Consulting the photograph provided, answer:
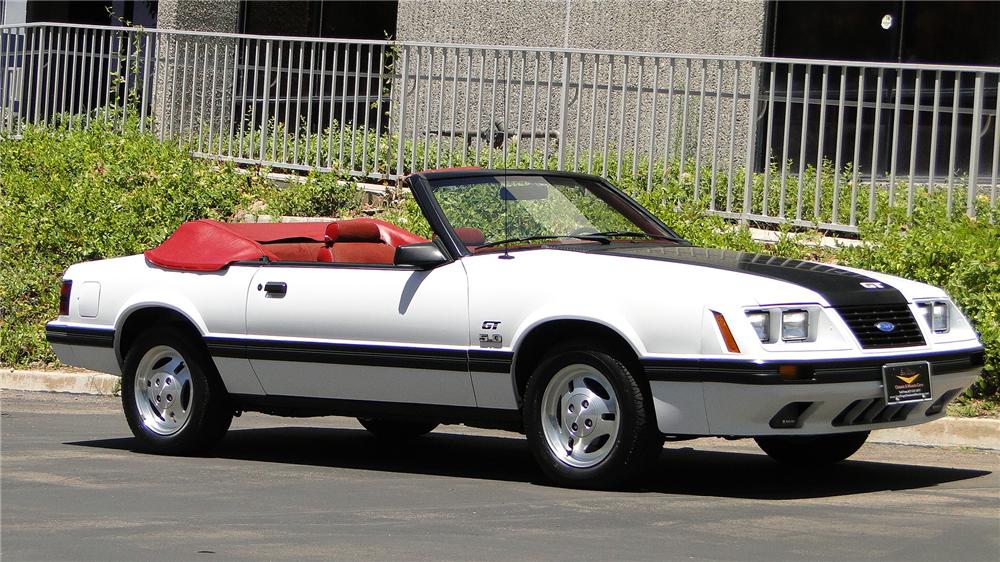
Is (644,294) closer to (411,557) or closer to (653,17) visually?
(411,557)

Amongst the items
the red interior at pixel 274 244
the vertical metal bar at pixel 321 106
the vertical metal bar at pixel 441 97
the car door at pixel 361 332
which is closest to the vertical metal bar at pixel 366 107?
the vertical metal bar at pixel 321 106

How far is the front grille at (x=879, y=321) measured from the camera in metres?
6.74

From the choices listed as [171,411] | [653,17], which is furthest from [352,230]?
[653,17]

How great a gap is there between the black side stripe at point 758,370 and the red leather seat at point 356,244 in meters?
2.52

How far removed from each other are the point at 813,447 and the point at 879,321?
1228mm

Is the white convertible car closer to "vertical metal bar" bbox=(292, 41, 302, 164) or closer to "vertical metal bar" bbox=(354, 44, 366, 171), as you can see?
"vertical metal bar" bbox=(354, 44, 366, 171)

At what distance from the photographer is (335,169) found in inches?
572

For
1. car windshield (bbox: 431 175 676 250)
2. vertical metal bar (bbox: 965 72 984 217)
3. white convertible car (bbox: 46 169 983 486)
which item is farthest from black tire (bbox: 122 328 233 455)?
vertical metal bar (bbox: 965 72 984 217)

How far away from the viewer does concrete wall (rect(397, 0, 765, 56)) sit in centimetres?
1563

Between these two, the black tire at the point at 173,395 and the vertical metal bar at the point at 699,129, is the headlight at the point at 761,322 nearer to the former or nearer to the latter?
the black tire at the point at 173,395

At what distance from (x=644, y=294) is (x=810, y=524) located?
4.15 feet

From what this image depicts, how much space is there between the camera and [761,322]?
21.7 ft

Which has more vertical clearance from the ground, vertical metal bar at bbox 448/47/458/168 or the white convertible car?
vertical metal bar at bbox 448/47/458/168

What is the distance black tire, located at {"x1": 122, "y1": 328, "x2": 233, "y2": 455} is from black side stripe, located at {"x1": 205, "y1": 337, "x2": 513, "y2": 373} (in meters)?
0.22
